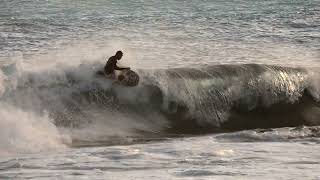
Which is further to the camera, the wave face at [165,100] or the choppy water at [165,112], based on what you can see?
the wave face at [165,100]

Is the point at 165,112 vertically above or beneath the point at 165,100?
beneath

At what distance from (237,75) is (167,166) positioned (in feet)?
21.3

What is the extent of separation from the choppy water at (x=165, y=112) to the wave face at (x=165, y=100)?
2 centimetres

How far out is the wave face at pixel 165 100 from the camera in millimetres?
11391

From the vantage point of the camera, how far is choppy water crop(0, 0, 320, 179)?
8.07 metres

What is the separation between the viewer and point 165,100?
12742mm

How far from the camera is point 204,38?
24078 mm

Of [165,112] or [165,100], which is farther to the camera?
[165,100]

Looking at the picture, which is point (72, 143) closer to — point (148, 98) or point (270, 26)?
point (148, 98)

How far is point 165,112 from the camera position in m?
12.6

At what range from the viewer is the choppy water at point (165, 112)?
8.07m

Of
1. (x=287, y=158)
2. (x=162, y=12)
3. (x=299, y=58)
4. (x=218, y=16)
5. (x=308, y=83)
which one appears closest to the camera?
(x=287, y=158)

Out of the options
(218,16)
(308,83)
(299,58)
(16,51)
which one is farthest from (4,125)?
(218,16)

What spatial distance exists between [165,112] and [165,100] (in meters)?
0.30
